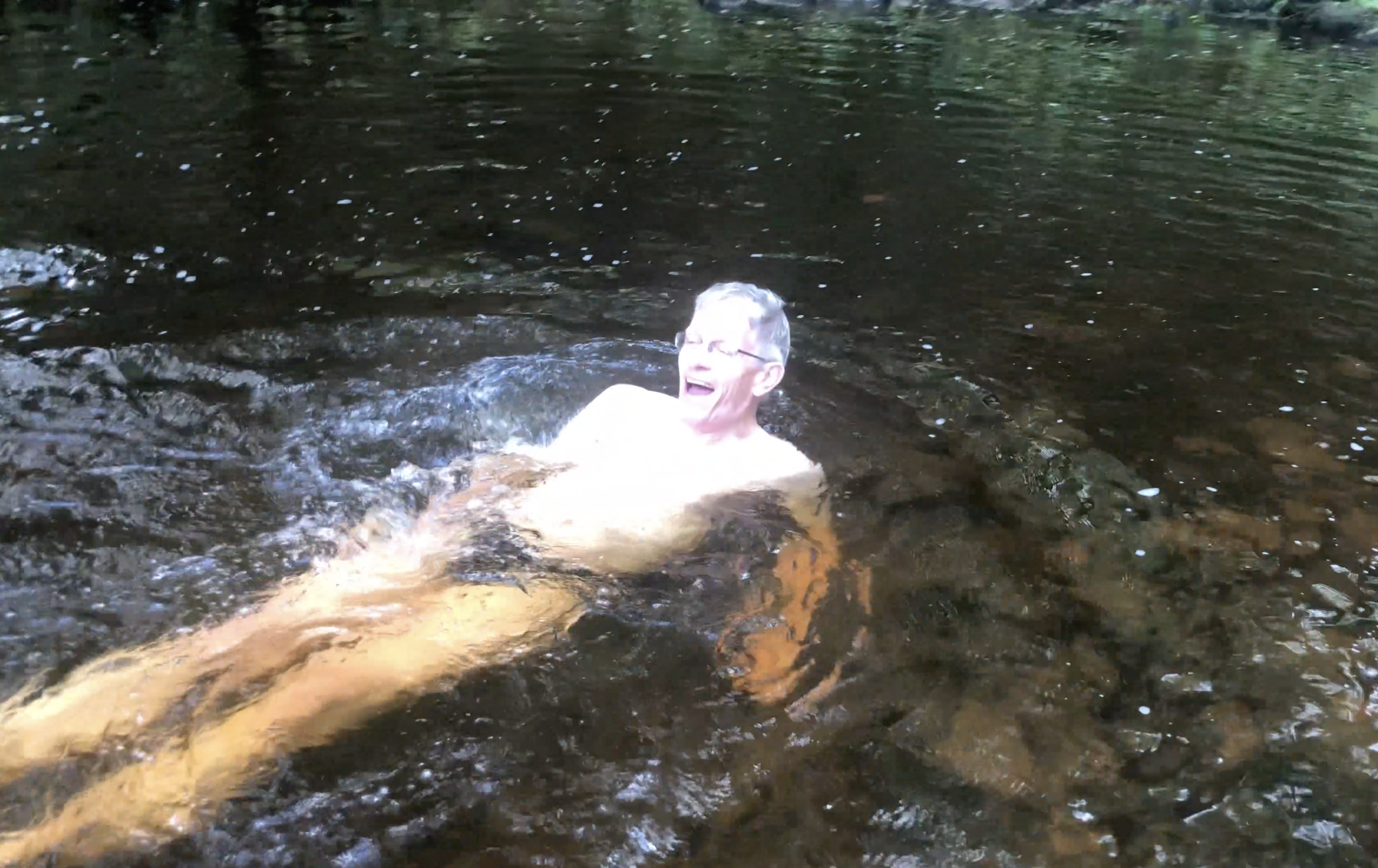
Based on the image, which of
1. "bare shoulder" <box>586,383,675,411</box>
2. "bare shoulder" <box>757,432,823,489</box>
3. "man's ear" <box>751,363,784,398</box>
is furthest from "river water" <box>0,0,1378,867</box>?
"bare shoulder" <box>586,383,675,411</box>

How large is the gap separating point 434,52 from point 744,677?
1371 centimetres

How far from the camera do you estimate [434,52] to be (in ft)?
48.9

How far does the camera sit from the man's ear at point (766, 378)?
4.03m

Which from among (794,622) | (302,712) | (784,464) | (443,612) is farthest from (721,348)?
(302,712)

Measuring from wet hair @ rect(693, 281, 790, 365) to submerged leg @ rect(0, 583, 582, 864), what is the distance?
4.05ft

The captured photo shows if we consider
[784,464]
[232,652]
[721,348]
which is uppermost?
[721,348]

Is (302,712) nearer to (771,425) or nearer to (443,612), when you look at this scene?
(443,612)

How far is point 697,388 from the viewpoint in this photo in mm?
4004

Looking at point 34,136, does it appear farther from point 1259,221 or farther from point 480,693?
point 1259,221

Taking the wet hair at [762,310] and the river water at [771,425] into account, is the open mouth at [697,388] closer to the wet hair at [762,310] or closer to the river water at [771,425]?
the wet hair at [762,310]

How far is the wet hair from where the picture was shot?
397cm

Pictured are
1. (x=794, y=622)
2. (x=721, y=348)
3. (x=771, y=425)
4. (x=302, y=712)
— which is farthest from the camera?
(x=771, y=425)

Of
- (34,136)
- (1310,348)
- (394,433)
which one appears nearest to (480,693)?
(394,433)

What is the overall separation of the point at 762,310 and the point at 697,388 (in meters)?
0.39
